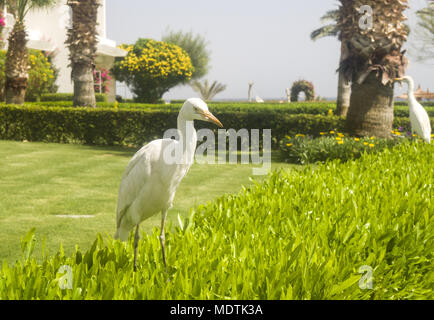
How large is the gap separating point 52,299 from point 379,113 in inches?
420

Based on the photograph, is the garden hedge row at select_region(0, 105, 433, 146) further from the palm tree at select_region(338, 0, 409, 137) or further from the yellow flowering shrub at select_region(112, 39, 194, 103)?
the yellow flowering shrub at select_region(112, 39, 194, 103)

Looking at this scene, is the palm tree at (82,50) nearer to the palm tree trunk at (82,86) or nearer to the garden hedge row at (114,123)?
the palm tree trunk at (82,86)

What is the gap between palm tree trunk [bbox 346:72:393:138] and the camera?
37.1 ft

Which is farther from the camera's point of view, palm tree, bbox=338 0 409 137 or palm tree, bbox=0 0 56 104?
palm tree, bbox=0 0 56 104

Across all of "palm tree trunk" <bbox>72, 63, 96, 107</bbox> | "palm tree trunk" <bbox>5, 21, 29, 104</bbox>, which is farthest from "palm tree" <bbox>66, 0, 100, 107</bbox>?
"palm tree trunk" <bbox>5, 21, 29, 104</bbox>

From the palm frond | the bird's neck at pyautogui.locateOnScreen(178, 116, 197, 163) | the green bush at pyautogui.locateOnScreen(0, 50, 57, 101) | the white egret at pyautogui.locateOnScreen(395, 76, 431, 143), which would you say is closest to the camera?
the bird's neck at pyautogui.locateOnScreen(178, 116, 197, 163)

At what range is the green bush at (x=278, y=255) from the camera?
2.36 metres

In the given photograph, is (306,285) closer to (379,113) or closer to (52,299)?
(52,299)

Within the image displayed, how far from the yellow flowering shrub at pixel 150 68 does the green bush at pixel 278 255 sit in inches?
1232

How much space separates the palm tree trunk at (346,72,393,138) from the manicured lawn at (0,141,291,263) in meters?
2.36

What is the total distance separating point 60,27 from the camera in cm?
3169

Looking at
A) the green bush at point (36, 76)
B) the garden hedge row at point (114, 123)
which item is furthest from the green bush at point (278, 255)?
the green bush at point (36, 76)

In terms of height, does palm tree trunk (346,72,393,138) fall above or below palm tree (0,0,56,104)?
below
